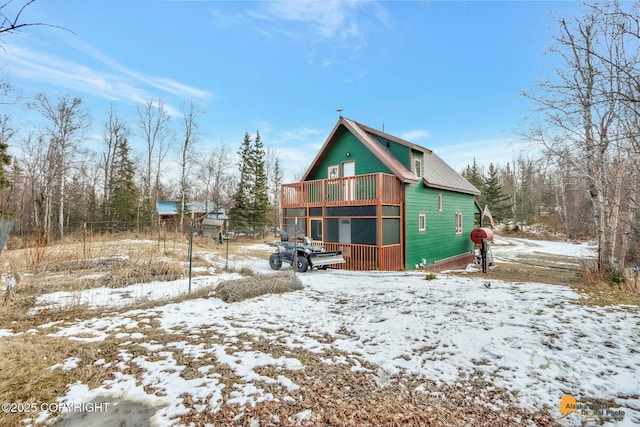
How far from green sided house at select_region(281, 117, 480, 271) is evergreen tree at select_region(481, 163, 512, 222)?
78.6 feet

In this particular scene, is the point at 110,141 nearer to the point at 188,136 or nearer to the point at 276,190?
the point at 188,136

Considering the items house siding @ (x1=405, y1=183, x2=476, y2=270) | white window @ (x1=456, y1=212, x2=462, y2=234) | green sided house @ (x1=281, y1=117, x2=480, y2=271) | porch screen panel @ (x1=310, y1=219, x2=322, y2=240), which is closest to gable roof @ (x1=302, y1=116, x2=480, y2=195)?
green sided house @ (x1=281, y1=117, x2=480, y2=271)

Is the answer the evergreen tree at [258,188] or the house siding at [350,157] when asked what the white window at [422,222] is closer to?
the house siding at [350,157]

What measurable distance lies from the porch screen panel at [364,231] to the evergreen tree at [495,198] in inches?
1245

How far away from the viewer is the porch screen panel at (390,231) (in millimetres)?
11598

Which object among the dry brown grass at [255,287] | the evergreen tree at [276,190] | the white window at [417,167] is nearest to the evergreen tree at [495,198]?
the evergreen tree at [276,190]

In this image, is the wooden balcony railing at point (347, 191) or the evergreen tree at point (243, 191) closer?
the wooden balcony railing at point (347, 191)

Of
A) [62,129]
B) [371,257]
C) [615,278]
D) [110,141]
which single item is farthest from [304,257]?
[110,141]

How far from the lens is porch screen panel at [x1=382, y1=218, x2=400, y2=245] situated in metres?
11.6

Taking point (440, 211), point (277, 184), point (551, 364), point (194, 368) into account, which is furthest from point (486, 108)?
point (277, 184)

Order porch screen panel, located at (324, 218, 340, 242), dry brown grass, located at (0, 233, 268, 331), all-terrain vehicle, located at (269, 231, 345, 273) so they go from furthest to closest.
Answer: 1. porch screen panel, located at (324, 218, 340, 242)
2. all-terrain vehicle, located at (269, 231, 345, 273)
3. dry brown grass, located at (0, 233, 268, 331)

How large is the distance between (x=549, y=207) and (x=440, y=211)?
32610 mm

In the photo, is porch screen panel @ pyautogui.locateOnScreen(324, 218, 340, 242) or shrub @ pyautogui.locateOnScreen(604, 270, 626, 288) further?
porch screen panel @ pyautogui.locateOnScreen(324, 218, 340, 242)

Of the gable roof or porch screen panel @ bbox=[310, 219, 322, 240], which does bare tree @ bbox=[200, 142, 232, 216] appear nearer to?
the gable roof
